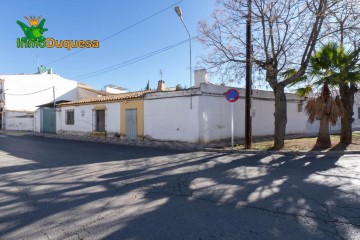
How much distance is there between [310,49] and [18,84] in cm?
3501

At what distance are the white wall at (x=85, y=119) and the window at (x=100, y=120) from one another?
447mm

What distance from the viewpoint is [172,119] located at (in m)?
15.6

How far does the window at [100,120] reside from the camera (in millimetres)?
20513

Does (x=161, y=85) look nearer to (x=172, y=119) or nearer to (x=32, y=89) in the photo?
(x=172, y=119)

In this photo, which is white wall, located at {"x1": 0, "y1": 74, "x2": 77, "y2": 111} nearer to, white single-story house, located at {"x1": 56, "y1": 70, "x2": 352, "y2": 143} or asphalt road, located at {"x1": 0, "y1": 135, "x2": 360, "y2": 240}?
white single-story house, located at {"x1": 56, "y1": 70, "x2": 352, "y2": 143}

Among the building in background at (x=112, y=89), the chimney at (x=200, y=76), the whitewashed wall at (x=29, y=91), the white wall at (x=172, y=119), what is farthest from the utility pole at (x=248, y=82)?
the building in background at (x=112, y=89)

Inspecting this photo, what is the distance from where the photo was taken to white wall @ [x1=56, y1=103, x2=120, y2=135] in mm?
19327

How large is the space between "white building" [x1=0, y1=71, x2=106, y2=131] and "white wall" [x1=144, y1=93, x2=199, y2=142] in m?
20.3

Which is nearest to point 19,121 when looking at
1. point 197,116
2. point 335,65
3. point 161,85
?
point 161,85

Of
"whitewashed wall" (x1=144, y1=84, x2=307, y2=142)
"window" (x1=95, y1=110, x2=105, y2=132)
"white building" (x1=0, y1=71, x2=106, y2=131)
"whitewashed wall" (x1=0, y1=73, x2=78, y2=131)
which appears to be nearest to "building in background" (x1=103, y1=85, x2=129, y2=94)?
"white building" (x1=0, y1=71, x2=106, y2=131)

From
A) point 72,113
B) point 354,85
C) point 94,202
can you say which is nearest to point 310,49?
point 354,85

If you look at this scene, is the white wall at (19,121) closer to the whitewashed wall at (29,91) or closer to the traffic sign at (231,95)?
the whitewashed wall at (29,91)

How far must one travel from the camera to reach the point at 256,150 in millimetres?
12250

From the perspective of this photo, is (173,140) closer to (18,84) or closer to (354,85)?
(354,85)
